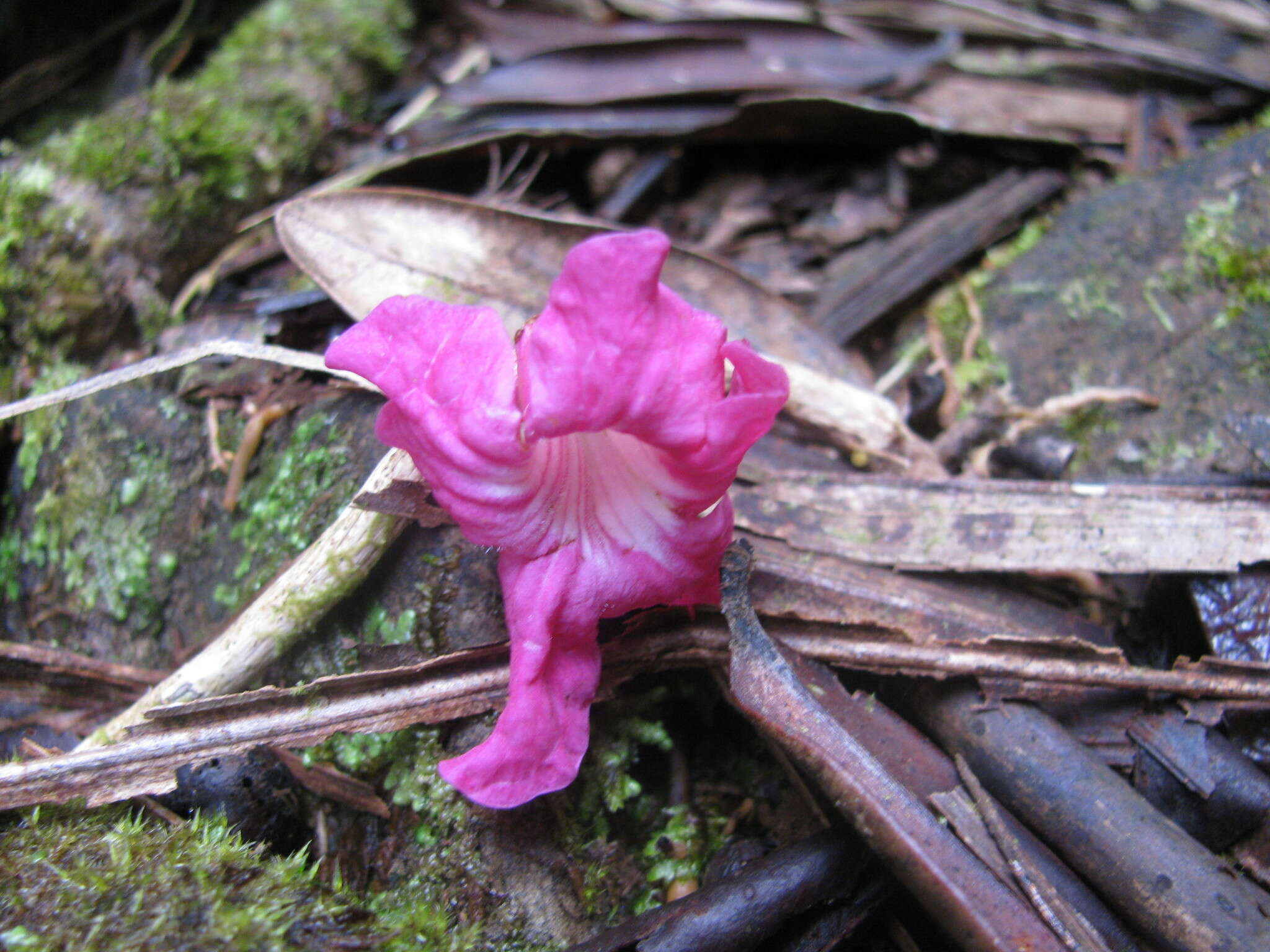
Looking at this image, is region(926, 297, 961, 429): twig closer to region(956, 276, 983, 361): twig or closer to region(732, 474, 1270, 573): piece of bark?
region(956, 276, 983, 361): twig

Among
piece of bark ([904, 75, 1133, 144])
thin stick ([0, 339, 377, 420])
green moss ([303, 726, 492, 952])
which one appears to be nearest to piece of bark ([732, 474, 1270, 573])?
green moss ([303, 726, 492, 952])

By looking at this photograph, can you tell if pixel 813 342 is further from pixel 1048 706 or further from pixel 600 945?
→ pixel 600 945

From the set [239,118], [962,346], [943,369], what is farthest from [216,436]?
[962,346]

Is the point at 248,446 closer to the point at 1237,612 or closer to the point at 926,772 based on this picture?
the point at 926,772

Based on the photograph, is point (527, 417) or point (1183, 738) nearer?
point (527, 417)

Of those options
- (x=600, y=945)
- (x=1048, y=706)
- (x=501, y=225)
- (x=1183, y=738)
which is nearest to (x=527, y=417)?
(x=600, y=945)

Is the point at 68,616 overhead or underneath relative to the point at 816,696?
underneath
